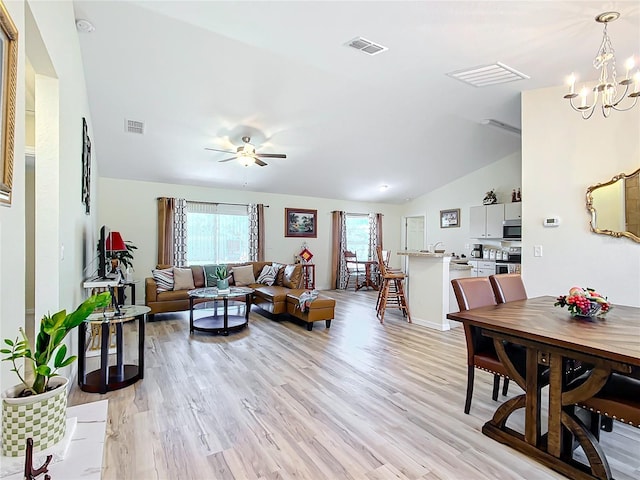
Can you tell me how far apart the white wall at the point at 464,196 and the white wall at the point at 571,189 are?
3153 millimetres

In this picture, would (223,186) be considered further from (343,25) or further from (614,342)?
(614,342)

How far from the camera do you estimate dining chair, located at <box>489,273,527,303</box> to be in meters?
2.82

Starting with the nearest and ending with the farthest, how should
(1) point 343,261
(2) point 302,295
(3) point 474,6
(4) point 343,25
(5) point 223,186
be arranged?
(3) point 474,6 → (4) point 343,25 → (2) point 302,295 → (5) point 223,186 → (1) point 343,261

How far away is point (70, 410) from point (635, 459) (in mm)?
2903

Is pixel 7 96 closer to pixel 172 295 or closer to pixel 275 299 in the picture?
pixel 275 299

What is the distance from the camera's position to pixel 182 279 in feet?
18.8

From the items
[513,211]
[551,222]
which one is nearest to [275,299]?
[551,222]

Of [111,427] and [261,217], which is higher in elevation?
[261,217]

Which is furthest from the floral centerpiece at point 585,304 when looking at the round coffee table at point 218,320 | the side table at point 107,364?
the round coffee table at point 218,320

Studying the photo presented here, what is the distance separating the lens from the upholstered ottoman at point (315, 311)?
4.68 meters

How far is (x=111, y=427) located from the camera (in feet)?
7.45

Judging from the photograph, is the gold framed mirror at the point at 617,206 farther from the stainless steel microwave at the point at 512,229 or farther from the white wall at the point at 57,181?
the white wall at the point at 57,181

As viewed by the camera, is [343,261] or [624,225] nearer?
[624,225]

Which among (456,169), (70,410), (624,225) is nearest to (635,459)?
(624,225)
